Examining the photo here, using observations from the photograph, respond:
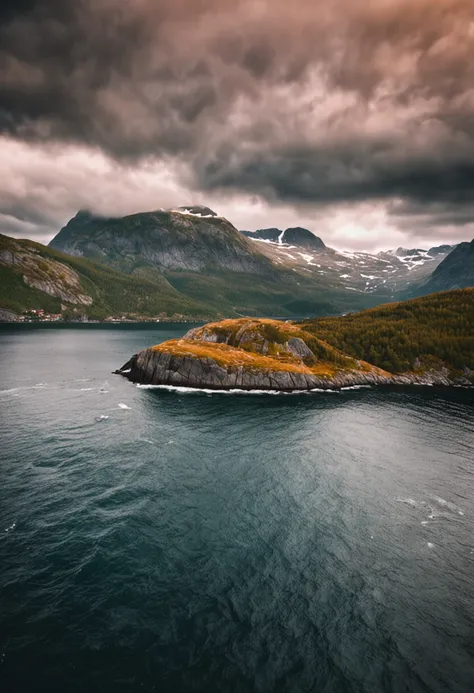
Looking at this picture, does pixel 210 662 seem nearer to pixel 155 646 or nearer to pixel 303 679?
pixel 155 646

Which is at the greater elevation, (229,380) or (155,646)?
(229,380)

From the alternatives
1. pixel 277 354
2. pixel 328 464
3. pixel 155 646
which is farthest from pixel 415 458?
pixel 277 354

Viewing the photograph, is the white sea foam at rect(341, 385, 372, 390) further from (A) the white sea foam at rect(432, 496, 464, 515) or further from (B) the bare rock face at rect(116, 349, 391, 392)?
(A) the white sea foam at rect(432, 496, 464, 515)

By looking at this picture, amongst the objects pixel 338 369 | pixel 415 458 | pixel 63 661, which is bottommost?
pixel 63 661

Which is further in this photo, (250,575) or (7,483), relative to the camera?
(7,483)

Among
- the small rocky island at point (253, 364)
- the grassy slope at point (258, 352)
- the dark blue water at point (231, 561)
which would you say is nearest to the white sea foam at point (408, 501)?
the dark blue water at point (231, 561)

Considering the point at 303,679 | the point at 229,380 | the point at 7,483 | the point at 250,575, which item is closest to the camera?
the point at 303,679
